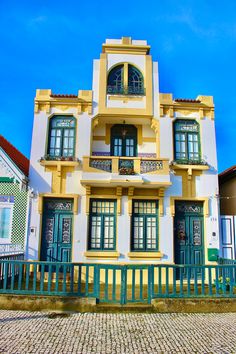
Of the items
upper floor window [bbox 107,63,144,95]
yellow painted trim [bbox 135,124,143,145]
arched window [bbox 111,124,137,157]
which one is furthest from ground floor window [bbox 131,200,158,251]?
upper floor window [bbox 107,63,144,95]

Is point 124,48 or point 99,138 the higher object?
point 124,48

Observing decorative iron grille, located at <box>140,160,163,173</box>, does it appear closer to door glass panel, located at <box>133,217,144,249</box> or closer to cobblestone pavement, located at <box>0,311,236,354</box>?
door glass panel, located at <box>133,217,144,249</box>

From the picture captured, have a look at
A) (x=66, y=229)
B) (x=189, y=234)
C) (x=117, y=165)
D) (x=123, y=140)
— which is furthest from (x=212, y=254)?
(x=123, y=140)

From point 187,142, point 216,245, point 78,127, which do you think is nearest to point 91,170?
point 78,127

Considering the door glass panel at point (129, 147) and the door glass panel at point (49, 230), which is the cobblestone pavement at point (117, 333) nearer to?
the door glass panel at point (49, 230)

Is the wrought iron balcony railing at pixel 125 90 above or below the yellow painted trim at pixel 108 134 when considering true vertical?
above

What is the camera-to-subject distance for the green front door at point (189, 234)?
11016 millimetres

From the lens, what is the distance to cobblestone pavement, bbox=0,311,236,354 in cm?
496

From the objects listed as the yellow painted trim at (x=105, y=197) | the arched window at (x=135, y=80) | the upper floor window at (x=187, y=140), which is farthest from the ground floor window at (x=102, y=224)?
the arched window at (x=135, y=80)

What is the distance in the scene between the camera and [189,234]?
11.2 m

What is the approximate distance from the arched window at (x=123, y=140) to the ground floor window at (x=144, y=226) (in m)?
2.20

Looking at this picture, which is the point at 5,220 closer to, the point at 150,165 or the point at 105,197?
the point at 105,197

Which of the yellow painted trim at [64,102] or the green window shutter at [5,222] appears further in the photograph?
the yellow painted trim at [64,102]

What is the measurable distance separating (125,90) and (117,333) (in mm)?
8978
